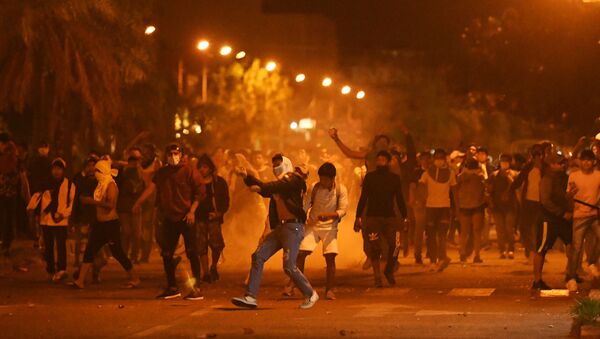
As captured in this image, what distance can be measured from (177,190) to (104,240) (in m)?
1.98

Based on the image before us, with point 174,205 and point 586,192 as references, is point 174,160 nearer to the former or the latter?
point 174,205

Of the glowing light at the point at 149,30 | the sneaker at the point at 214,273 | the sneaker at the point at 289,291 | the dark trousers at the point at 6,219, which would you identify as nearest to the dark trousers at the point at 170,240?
the sneaker at the point at 289,291

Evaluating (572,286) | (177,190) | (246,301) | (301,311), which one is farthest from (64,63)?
(301,311)

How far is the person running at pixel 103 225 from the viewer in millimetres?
17359

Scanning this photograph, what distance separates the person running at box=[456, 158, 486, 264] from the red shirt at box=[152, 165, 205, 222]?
6542mm

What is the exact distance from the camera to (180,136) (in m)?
42.0

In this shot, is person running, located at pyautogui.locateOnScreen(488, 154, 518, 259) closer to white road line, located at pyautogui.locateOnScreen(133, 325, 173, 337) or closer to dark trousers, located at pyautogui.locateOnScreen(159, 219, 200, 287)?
dark trousers, located at pyautogui.locateOnScreen(159, 219, 200, 287)

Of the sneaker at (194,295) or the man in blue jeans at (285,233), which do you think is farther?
the sneaker at (194,295)

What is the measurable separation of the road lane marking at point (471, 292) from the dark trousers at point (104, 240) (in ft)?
14.4

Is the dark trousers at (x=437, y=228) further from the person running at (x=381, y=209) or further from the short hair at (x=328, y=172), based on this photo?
the short hair at (x=328, y=172)

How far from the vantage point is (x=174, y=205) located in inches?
627

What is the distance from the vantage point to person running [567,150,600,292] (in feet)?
54.3

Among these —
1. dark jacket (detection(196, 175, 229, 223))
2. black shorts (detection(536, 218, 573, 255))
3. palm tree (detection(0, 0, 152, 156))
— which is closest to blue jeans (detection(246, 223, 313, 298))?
dark jacket (detection(196, 175, 229, 223))

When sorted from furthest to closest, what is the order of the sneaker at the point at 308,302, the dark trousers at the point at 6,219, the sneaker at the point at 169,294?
the dark trousers at the point at 6,219, the sneaker at the point at 169,294, the sneaker at the point at 308,302
